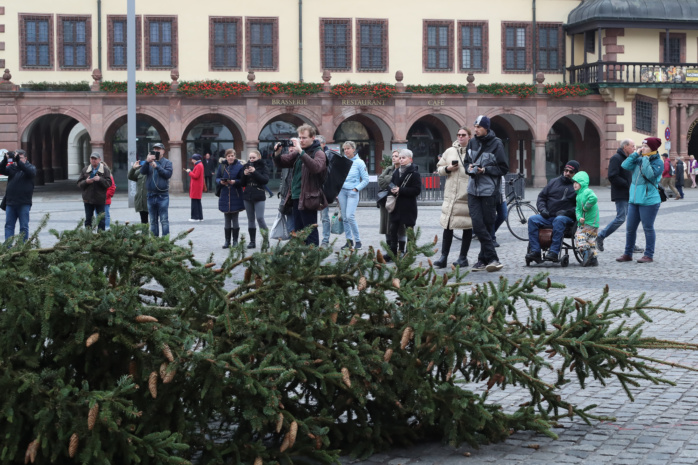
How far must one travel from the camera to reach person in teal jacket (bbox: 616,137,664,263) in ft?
49.6

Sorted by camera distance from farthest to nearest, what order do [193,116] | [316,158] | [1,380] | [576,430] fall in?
[193,116] < [316,158] < [576,430] < [1,380]

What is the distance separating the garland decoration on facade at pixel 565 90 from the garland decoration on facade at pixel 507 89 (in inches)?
26.2

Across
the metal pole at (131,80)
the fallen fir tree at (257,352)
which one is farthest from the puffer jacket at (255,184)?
the metal pole at (131,80)

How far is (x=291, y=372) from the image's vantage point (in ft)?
15.5

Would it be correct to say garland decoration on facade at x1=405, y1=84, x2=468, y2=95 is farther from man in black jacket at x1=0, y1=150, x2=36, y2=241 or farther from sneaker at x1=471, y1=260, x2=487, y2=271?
sneaker at x1=471, y1=260, x2=487, y2=271

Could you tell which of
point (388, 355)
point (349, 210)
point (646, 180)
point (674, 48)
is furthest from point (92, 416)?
point (674, 48)

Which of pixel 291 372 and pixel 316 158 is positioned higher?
pixel 316 158

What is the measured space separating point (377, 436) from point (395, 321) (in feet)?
1.89

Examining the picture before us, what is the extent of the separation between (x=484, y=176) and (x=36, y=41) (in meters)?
31.6

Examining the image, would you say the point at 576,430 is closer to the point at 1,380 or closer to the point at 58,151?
the point at 1,380

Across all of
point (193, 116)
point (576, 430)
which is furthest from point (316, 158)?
point (193, 116)

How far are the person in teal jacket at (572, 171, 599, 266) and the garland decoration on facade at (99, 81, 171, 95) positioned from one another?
27845 millimetres

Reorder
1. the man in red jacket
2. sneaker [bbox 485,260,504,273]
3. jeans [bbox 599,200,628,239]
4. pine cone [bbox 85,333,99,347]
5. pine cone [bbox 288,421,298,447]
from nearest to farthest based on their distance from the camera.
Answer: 1. pine cone [bbox 85,333,99,347]
2. pine cone [bbox 288,421,298,447]
3. sneaker [bbox 485,260,504,273]
4. jeans [bbox 599,200,628,239]
5. the man in red jacket

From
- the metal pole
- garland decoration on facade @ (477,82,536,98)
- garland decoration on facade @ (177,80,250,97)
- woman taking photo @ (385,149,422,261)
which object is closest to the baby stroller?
woman taking photo @ (385,149,422,261)
